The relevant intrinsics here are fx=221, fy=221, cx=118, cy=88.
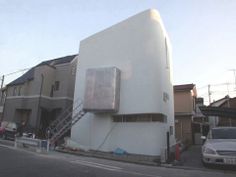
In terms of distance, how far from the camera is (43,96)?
25.5 metres

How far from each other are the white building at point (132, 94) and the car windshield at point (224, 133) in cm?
373

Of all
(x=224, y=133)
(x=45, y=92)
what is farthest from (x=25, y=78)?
(x=224, y=133)

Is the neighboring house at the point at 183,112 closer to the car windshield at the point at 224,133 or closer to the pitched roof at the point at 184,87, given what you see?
the pitched roof at the point at 184,87

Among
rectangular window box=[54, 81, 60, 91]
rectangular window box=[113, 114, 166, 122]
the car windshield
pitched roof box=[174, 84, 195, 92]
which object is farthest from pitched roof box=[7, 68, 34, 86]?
the car windshield

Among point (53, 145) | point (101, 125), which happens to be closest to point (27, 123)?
point (53, 145)

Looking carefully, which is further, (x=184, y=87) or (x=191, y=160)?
(x=184, y=87)

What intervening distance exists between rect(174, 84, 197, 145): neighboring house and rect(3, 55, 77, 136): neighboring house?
12.7m

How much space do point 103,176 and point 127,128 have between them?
8.03 m

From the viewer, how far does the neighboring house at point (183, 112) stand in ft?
82.1

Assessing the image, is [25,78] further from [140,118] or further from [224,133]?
[224,133]

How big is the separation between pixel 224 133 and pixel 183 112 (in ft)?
49.6

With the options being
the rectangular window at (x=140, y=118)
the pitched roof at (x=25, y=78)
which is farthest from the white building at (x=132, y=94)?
the pitched roof at (x=25, y=78)

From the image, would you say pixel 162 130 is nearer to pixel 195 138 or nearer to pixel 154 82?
pixel 154 82

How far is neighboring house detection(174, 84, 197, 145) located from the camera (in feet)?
82.1
